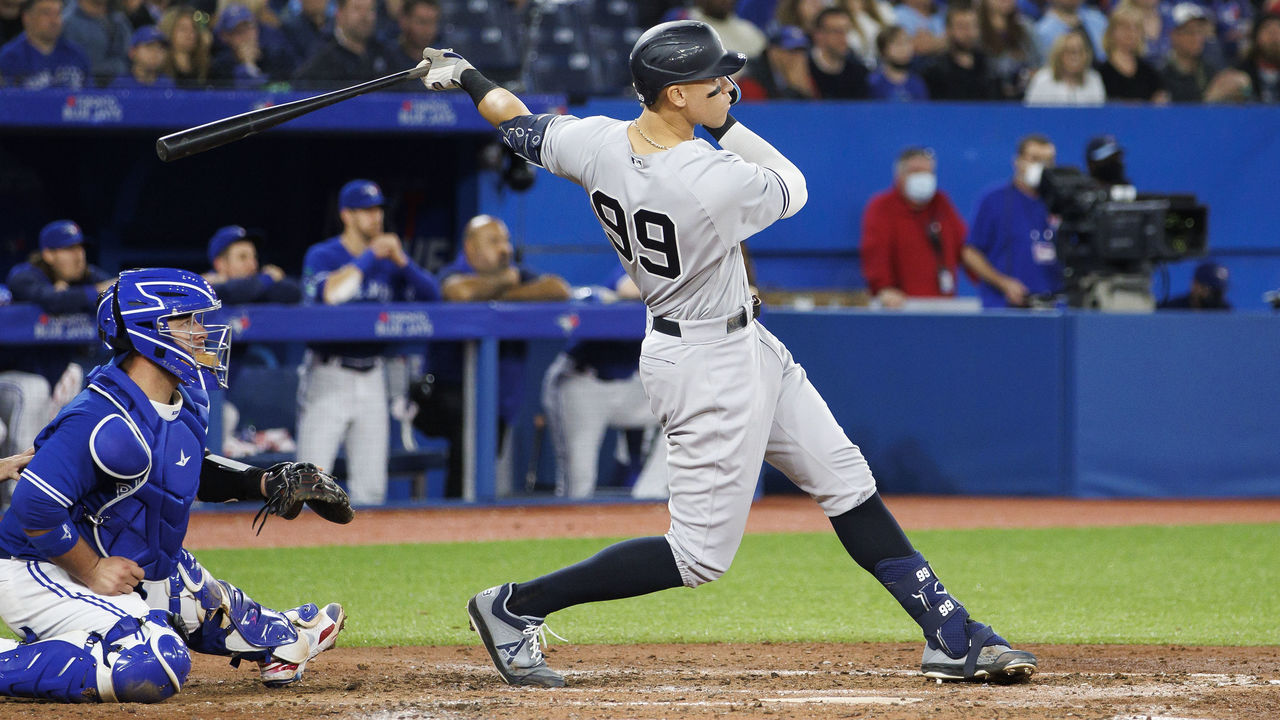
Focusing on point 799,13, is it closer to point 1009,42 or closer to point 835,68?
point 835,68

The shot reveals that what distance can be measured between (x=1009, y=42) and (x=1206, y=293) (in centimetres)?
300

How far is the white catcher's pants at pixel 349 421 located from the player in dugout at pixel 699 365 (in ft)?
13.2

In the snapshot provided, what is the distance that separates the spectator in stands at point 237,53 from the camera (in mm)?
9062

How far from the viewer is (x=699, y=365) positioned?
12.2 ft

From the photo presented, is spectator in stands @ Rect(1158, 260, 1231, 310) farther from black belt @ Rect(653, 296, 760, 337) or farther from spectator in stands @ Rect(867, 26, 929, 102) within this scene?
black belt @ Rect(653, 296, 760, 337)

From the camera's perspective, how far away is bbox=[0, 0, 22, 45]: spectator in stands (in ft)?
29.8

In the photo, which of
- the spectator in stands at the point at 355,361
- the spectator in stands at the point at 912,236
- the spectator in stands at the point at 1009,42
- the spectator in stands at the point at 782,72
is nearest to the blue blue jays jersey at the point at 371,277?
the spectator in stands at the point at 355,361

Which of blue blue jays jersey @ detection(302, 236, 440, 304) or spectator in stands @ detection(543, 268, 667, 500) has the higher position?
blue blue jays jersey @ detection(302, 236, 440, 304)

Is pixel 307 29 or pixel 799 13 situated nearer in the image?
pixel 307 29

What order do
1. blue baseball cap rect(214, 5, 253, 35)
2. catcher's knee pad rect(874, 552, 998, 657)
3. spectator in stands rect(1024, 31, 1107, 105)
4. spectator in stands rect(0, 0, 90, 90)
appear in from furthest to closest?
spectator in stands rect(1024, 31, 1107, 105)
blue baseball cap rect(214, 5, 253, 35)
spectator in stands rect(0, 0, 90, 90)
catcher's knee pad rect(874, 552, 998, 657)

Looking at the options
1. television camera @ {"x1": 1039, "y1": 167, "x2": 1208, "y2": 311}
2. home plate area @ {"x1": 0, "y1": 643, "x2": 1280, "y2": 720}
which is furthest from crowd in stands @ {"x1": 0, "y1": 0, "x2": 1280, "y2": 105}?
home plate area @ {"x1": 0, "y1": 643, "x2": 1280, "y2": 720}

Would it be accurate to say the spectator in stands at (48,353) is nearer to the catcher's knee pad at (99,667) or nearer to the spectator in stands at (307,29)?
the spectator in stands at (307,29)

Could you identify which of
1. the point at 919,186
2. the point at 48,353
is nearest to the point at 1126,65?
the point at 919,186

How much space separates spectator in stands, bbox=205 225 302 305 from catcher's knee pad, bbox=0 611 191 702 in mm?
4283
